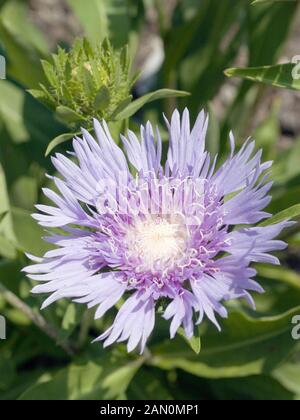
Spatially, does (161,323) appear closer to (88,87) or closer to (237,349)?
(237,349)

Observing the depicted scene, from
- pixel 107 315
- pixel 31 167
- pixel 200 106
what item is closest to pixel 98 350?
pixel 107 315

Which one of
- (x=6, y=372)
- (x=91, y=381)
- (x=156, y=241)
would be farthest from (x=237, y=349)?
(x=6, y=372)
